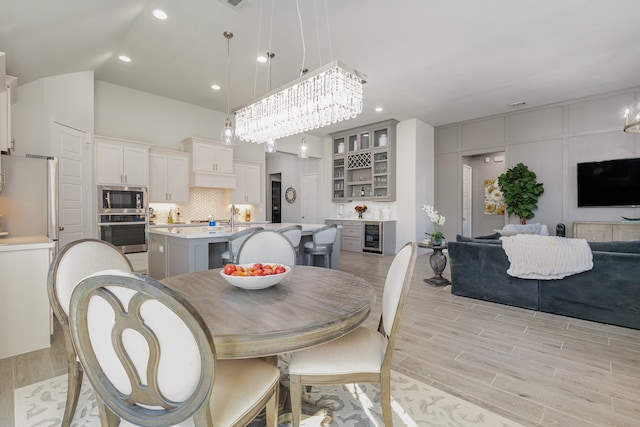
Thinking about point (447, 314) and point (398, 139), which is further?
point (398, 139)

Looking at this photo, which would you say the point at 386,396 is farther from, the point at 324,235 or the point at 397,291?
the point at 324,235

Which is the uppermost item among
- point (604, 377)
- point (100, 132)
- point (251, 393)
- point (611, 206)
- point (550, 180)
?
point (100, 132)

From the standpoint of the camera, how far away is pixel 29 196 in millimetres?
2957

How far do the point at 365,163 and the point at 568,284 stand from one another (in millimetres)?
5231

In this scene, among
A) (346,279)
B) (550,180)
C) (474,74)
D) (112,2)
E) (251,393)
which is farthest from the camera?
(550,180)

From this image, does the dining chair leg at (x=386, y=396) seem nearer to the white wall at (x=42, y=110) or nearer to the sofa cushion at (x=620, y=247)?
the sofa cushion at (x=620, y=247)

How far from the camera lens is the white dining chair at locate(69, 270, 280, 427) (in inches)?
30.1

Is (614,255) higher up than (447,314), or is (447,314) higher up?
(614,255)

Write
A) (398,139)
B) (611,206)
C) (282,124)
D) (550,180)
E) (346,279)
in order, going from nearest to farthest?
1. (346,279)
2. (282,124)
3. (611,206)
4. (550,180)
5. (398,139)

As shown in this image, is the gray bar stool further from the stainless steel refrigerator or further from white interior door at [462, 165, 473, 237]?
white interior door at [462, 165, 473, 237]

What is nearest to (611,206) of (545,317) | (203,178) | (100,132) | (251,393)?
(545,317)

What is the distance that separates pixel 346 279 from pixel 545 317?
2.55m

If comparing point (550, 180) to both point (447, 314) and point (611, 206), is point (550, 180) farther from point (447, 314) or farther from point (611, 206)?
point (447, 314)

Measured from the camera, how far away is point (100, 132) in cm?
490
